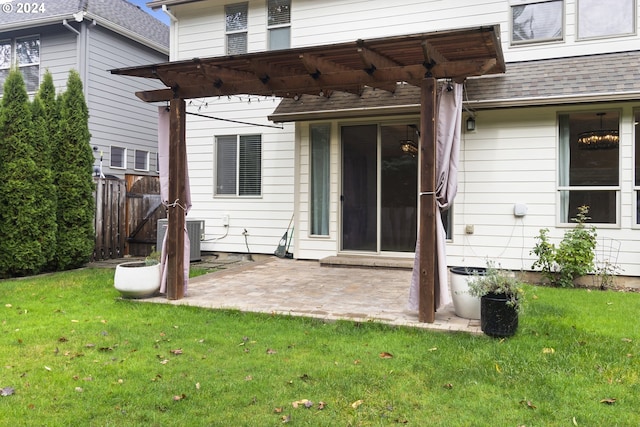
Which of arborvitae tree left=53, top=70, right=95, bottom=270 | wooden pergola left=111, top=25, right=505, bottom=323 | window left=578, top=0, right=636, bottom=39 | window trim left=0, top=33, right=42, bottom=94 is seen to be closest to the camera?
wooden pergola left=111, top=25, right=505, bottom=323

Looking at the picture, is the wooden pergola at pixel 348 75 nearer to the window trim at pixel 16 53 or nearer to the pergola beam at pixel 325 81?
the pergola beam at pixel 325 81

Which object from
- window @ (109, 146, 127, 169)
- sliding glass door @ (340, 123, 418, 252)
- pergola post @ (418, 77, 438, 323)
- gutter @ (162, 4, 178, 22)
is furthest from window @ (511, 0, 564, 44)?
window @ (109, 146, 127, 169)

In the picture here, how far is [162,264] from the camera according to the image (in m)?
5.56

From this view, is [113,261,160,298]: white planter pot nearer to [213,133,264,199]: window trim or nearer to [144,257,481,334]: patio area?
[144,257,481,334]: patio area

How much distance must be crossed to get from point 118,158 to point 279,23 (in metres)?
6.20

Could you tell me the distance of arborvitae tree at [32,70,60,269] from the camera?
727cm

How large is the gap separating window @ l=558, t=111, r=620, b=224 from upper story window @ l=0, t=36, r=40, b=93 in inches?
476

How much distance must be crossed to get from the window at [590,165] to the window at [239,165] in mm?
5192

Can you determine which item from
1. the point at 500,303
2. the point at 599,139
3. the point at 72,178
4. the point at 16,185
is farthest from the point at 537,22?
the point at 16,185

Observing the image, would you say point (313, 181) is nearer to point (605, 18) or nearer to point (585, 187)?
point (585, 187)

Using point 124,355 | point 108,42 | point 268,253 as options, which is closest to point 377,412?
point 124,355

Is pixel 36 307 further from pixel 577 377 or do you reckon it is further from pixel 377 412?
pixel 577 377

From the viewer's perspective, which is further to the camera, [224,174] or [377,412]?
[224,174]

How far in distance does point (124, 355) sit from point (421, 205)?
2.87 m
